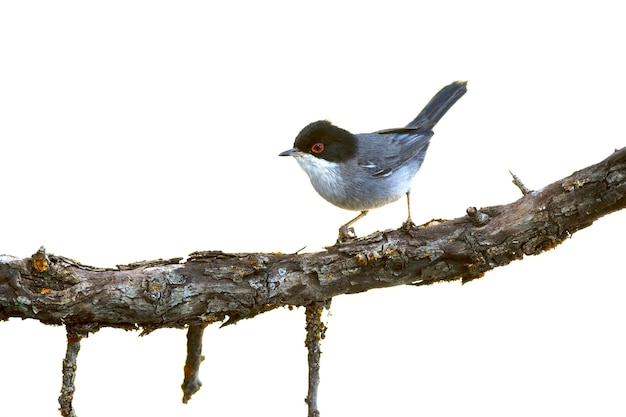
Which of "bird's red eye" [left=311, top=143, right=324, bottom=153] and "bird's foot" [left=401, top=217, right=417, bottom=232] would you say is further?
"bird's red eye" [left=311, top=143, right=324, bottom=153]

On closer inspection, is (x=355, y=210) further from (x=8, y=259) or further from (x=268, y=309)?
(x=8, y=259)

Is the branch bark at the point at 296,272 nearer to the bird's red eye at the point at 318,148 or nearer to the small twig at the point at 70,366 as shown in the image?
the small twig at the point at 70,366

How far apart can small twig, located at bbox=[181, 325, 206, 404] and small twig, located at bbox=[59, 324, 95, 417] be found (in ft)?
2.16

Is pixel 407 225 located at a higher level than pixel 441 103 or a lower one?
lower

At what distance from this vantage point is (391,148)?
15.9ft

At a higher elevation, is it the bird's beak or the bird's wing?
the bird's wing

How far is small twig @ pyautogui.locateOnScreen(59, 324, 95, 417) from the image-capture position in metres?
3.93

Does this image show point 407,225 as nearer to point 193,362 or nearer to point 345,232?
point 345,232

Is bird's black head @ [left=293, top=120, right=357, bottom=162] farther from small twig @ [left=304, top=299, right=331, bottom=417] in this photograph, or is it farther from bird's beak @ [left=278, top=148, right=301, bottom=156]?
small twig @ [left=304, top=299, right=331, bottom=417]

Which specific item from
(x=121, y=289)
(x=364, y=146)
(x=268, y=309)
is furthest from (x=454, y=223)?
(x=121, y=289)

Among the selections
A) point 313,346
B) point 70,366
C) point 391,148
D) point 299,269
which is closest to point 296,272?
point 299,269

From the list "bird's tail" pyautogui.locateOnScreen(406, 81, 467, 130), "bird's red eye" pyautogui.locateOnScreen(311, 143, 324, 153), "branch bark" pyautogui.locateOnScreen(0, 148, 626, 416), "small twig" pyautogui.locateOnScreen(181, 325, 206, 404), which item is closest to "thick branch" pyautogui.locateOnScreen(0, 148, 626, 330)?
"branch bark" pyautogui.locateOnScreen(0, 148, 626, 416)

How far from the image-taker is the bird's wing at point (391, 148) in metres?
4.73

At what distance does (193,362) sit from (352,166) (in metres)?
1.51
